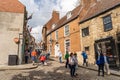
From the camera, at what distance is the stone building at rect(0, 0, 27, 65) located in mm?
17719

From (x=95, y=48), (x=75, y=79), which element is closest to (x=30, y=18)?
(x=95, y=48)

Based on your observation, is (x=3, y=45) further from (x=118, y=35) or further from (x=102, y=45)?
(x=118, y=35)

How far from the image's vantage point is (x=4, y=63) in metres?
17.5

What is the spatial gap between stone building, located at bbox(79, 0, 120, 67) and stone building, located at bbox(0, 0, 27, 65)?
27.6ft

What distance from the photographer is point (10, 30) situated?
59.6 feet

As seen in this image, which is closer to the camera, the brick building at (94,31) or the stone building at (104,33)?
the stone building at (104,33)

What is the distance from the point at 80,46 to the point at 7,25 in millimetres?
10119

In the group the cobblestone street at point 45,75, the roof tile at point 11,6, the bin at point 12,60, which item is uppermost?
the roof tile at point 11,6

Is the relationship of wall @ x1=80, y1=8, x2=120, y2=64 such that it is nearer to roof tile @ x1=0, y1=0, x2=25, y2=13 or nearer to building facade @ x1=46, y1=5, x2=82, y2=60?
building facade @ x1=46, y1=5, x2=82, y2=60

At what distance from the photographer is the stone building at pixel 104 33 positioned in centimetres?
1494

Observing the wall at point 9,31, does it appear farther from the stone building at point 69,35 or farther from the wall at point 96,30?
the wall at point 96,30

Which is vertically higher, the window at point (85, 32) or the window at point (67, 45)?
the window at point (85, 32)

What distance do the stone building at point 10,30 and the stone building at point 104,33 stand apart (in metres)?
8.41

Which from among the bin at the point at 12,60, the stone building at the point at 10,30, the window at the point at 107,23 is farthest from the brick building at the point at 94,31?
the bin at the point at 12,60
